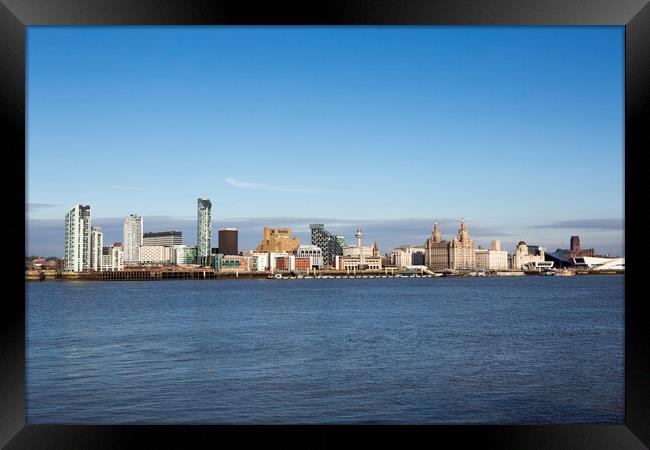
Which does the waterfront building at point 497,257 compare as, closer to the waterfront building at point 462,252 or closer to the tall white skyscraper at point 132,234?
the waterfront building at point 462,252

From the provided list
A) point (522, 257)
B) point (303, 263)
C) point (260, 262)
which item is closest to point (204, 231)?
point (260, 262)

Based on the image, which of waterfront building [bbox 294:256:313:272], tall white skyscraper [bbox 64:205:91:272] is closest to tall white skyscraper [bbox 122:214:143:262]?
tall white skyscraper [bbox 64:205:91:272]

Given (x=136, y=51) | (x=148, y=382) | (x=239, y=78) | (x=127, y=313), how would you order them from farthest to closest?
(x=136, y=51) < (x=239, y=78) < (x=127, y=313) < (x=148, y=382)

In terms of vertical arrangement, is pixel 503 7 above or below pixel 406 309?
above

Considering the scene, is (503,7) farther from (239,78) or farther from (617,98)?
(617,98)

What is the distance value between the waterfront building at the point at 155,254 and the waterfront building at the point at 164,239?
1.25 ft

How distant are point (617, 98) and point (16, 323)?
5805cm

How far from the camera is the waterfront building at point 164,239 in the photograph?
212 feet

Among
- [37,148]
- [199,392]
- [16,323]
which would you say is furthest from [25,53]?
[37,148]

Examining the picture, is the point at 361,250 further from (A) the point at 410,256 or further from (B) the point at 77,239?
(B) the point at 77,239

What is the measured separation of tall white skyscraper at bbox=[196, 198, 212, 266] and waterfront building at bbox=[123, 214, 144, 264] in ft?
17.3

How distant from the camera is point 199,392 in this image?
27.4 ft

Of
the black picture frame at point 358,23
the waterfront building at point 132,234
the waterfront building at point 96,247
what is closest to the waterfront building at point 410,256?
the waterfront building at point 132,234

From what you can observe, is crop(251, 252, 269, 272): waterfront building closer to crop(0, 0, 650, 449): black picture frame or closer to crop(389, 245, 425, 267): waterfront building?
crop(389, 245, 425, 267): waterfront building
